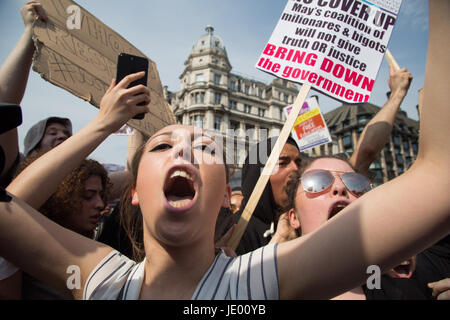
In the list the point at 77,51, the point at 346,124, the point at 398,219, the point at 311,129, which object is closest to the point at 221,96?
the point at 346,124

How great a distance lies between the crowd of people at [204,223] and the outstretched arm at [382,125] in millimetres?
778

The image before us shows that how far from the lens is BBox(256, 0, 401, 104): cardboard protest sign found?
216 cm

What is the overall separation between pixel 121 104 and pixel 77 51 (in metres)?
0.92

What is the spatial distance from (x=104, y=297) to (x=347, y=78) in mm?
2333

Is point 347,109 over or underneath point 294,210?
over

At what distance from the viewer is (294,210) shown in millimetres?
1727

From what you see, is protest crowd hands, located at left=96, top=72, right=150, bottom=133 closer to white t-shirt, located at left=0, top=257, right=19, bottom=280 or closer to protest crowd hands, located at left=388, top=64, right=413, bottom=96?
white t-shirt, located at left=0, top=257, right=19, bottom=280

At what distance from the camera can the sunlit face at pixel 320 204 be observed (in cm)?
151

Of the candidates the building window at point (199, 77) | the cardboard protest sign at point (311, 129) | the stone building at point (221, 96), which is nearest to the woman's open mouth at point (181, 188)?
the cardboard protest sign at point (311, 129)

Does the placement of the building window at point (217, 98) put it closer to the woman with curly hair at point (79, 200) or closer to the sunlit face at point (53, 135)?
the sunlit face at point (53, 135)

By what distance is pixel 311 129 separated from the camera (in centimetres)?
558

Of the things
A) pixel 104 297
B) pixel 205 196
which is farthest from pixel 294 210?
pixel 104 297

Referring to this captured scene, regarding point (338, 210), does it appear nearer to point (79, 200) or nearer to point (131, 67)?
point (131, 67)

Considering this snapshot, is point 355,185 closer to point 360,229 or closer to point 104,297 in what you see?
point 360,229
